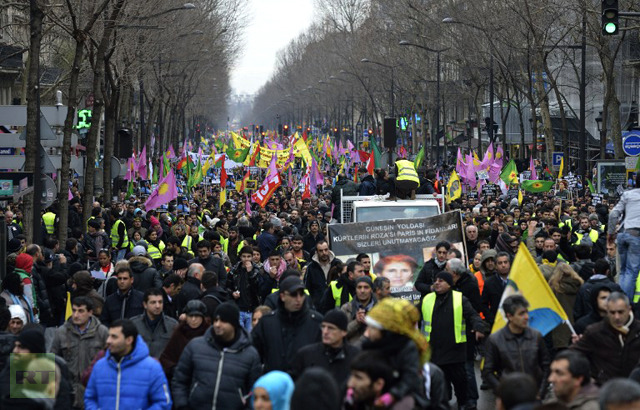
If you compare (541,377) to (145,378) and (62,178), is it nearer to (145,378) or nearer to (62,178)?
(145,378)

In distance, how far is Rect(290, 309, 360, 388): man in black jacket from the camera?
765cm

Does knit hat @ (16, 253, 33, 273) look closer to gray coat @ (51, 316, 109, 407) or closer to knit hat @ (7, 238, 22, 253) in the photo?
knit hat @ (7, 238, 22, 253)

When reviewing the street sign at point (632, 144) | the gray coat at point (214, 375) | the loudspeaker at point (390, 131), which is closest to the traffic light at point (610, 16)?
the street sign at point (632, 144)

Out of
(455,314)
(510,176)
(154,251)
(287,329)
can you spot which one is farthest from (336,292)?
(510,176)

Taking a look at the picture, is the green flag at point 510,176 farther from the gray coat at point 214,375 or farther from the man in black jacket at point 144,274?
the gray coat at point 214,375

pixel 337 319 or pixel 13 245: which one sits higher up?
pixel 13 245

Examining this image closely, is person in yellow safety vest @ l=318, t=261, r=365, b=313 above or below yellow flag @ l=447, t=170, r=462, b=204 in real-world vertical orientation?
below

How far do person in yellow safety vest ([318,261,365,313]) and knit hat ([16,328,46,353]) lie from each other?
164 inches

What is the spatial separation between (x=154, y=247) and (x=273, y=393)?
11520 millimetres

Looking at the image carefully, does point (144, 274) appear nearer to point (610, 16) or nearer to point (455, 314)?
point (455, 314)

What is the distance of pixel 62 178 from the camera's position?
24.4m

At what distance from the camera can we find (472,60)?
5559 cm

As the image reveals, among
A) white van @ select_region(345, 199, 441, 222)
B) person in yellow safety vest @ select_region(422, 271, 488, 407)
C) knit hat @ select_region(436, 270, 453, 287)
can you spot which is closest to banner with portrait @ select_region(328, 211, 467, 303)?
white van @ select_region(345, 199, 441, 222)

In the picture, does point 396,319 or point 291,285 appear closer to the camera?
point 396,319
